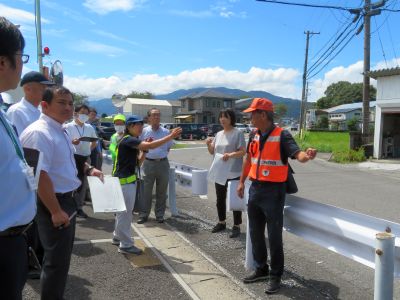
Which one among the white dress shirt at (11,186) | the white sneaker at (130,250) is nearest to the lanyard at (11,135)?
the white dress shirt at (11,186)

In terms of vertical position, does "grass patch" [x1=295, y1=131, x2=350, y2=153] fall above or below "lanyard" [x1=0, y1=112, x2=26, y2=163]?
below

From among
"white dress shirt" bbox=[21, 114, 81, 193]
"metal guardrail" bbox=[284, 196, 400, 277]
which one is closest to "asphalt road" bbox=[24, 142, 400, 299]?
"metal guardrail" bbox=[284, 196, 400, 277]

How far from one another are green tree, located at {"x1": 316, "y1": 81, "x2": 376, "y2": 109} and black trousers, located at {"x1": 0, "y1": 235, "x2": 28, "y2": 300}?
105 m

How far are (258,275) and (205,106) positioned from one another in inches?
2981

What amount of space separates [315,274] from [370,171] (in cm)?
1194

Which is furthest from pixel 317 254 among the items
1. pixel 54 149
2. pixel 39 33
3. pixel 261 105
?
pixel 39 33

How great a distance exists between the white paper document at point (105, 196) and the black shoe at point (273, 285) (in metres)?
1.74

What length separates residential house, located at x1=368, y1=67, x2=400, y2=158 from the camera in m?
17.4

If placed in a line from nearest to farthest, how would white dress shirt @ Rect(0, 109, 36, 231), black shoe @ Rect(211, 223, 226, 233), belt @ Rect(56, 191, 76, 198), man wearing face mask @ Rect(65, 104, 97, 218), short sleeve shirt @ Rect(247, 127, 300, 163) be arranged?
white dress shirt @ Rect(0, 109, 36, 231)
belt @ Rect(56, 191, 76, 198)
short sleeve shirt @ Rect(247, 127, 300, 163)
black shoe @ Rect(211, 223, 226, 233)
man wearing face mask @ Rect(65, 104, 97, 218)

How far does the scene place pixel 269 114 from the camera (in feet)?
13.5

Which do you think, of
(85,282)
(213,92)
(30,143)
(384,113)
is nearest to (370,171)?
(384,113)

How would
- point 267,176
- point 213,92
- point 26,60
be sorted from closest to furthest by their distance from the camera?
1. point 26,60
2. point 267,176
3. point 213,92

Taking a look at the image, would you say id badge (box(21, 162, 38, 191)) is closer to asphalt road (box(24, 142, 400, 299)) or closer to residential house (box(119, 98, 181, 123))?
asphalt road (box(24, 142, 400, 299))

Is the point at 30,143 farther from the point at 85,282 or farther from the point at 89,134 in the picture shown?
the point at 89,134
